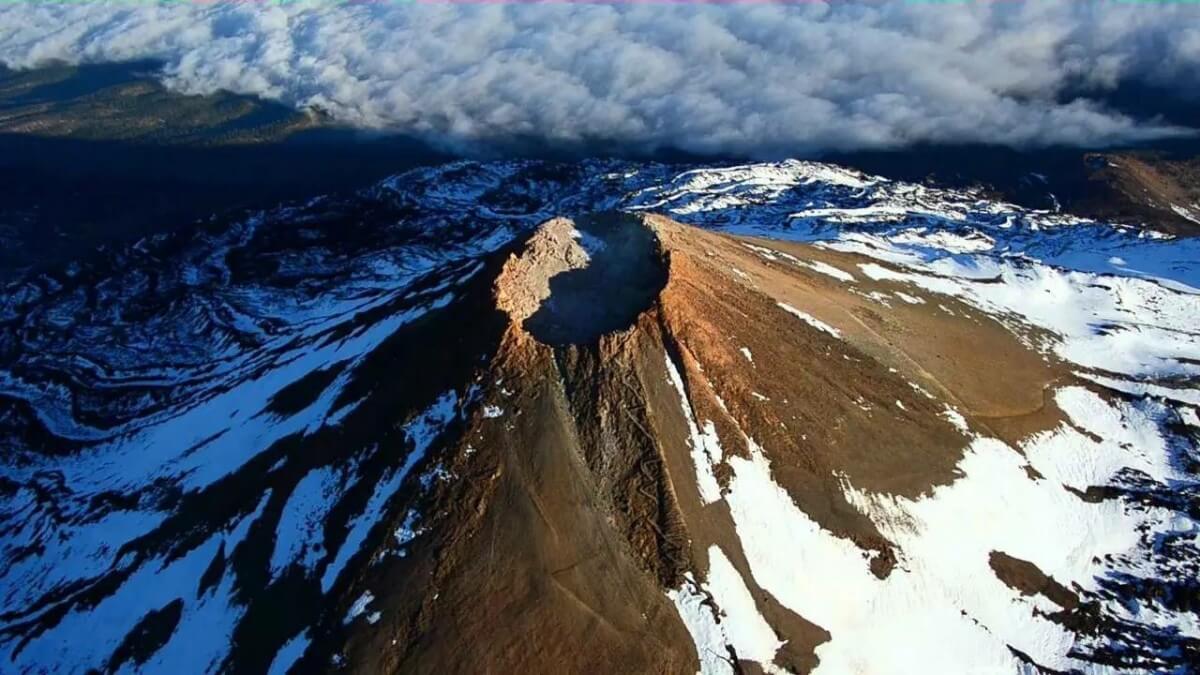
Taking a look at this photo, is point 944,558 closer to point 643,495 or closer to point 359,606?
point 643,495

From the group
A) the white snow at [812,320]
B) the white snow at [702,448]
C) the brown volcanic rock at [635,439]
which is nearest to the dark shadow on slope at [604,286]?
the brown volcanic rock at [635,439]

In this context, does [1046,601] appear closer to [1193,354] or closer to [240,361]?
[1193,354]

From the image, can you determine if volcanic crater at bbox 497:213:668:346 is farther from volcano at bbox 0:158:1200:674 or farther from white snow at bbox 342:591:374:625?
white snow at bbox 342:591:374:625

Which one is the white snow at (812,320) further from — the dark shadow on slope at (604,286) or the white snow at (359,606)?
the white snow at (359,606)

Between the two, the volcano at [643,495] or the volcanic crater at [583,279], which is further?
the volcanic crater at [583,279]

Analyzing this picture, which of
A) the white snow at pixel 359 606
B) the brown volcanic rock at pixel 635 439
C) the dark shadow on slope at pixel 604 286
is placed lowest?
the white snow at pixel 359 606

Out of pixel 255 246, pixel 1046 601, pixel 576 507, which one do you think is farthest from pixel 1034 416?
pixel 255 246
